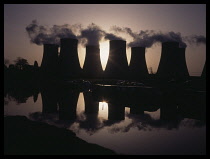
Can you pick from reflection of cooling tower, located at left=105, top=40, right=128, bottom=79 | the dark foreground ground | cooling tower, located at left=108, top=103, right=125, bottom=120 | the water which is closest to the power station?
reflection of cooling tower, located at left=105, top=40, right=128, bottom=79

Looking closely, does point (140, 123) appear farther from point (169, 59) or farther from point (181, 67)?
point (181, 67)

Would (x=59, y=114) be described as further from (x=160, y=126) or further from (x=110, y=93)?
(x=110, y=93)

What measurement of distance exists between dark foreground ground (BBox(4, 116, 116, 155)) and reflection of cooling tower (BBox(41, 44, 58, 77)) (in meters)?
21.8

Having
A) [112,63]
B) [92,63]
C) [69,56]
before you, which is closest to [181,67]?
[112,63]

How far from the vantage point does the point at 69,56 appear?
25.7 metres

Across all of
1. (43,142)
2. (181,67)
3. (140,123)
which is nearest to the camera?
(43,142)

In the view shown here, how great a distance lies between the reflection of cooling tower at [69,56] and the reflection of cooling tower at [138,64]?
6773mm

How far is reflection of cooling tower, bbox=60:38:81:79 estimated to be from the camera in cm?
2559

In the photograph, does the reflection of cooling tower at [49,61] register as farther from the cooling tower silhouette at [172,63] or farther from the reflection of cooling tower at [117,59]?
the cooling tower silhouette at [172,63]

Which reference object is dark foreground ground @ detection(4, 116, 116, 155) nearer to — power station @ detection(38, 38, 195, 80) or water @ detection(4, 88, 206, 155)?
water @ detection(4, 88, 206, 155)

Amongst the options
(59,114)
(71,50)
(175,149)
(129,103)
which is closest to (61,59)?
(71,50)

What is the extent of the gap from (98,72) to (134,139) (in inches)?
874

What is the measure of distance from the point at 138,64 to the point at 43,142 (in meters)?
23.5

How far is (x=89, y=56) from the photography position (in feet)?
92.0
